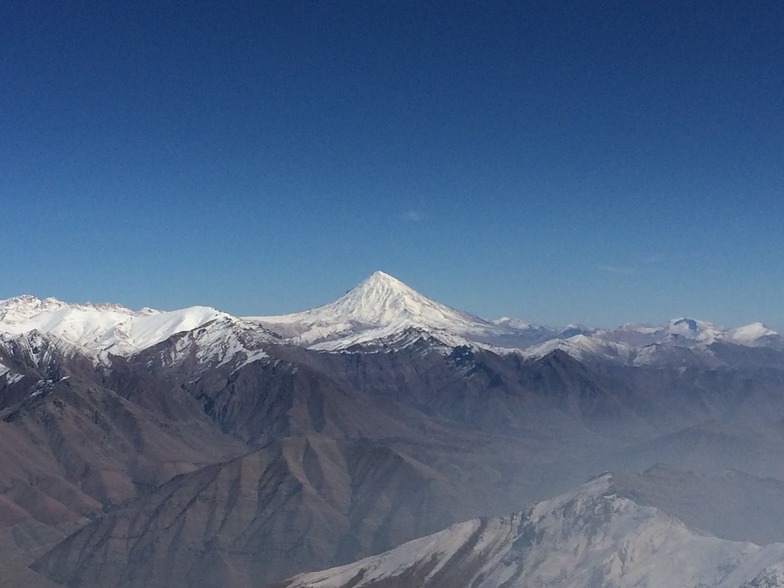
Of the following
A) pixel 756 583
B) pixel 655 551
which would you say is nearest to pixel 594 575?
pixel 655 551

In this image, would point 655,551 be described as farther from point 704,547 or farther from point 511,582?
point 511,582

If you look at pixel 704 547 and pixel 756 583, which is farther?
pixel 704 547

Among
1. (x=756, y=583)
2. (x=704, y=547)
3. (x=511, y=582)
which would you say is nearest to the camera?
(x=756, y=583)

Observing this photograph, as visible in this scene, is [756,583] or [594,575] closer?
[756,583]

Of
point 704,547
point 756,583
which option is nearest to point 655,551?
point 704,547

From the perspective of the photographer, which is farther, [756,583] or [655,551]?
[655,551]

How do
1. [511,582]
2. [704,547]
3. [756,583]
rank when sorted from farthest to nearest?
[511,582] → [704,547] → [756,583]

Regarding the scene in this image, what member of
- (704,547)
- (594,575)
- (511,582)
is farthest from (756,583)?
(511,582)

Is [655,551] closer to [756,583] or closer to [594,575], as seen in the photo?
[594,575]
